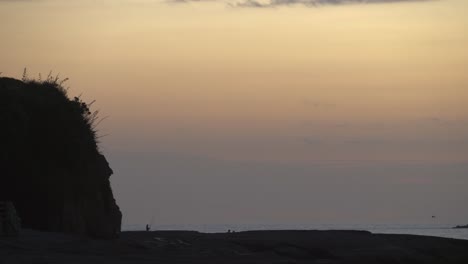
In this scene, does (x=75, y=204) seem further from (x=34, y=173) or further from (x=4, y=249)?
(x=4, y=249)

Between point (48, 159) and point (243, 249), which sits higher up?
point (48, 159)

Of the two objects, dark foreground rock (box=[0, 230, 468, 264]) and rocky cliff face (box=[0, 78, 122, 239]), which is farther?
rocky cliff face (box=[0, 78, 122, 239])

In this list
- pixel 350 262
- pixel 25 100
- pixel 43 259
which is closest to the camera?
pixel 43 259

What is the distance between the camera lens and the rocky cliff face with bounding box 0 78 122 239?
5103 cm

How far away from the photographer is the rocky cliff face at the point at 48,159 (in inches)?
2009

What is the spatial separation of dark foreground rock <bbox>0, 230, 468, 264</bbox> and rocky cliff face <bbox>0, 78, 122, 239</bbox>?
10.7 ft

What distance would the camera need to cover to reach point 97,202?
5544 centimetres

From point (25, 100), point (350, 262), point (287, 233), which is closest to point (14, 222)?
point (25, 100)

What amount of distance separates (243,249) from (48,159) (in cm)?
1073

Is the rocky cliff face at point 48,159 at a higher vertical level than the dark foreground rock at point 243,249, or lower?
higher

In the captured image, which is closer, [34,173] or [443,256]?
[34,173]

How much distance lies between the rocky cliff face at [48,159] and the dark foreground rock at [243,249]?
326 centimetres

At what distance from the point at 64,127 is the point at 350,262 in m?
15.8

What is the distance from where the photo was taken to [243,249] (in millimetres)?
51938
